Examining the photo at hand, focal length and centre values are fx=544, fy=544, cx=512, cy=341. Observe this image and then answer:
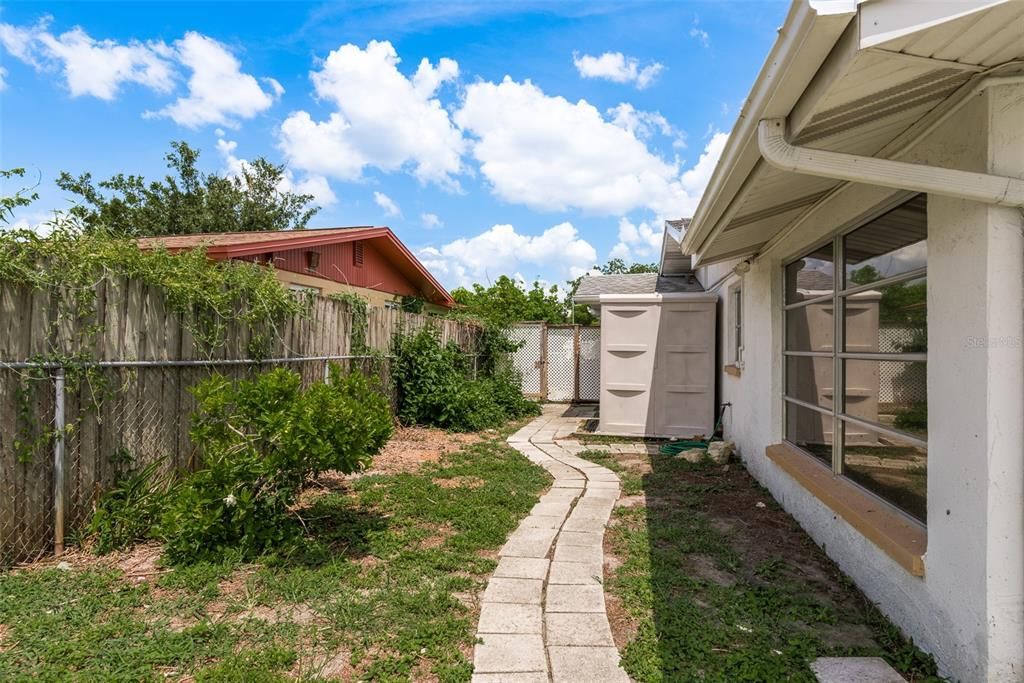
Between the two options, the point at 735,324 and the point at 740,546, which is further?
the point at 735,324

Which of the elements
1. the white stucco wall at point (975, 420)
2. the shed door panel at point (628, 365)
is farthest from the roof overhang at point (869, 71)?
the shed door panel at point (628, 365)

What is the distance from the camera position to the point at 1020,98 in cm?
193

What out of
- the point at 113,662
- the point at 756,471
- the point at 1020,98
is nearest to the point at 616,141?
the point at 756,471

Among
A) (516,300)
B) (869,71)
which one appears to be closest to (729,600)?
(869,71)

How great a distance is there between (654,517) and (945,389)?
2668 millimetres

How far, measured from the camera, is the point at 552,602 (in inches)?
117

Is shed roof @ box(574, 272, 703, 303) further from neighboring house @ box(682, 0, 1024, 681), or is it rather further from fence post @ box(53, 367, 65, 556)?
fence post @ box(53, 367, 65, 556)

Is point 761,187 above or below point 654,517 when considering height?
above

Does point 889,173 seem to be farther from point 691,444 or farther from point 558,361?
point 558,361

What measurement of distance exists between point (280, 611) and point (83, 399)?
201cm

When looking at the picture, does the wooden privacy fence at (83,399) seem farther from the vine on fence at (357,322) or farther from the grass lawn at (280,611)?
the vine on fence at (357,322)

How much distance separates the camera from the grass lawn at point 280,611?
2307 mm

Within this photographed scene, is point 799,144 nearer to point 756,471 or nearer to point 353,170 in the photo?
point 756,471

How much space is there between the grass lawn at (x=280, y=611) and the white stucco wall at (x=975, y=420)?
1975 mm
